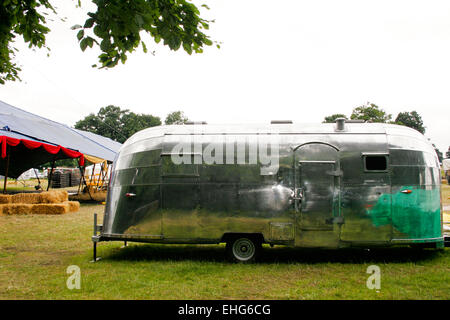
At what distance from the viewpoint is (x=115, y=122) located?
8788cm

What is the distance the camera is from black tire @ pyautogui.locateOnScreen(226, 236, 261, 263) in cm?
714

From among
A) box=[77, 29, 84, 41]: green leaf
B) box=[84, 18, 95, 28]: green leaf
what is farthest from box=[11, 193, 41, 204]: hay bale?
box=[84, 18, 95, 28]: green leaf

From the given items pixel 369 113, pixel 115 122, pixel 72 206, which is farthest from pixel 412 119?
pixel 72 206

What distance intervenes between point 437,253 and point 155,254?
6432 mm

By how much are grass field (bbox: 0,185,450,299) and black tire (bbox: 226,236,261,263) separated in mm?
232

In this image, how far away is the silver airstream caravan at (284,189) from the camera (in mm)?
6855

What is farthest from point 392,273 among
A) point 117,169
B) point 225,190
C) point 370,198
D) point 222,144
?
point 117,169

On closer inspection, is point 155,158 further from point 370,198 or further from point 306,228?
point 370,198

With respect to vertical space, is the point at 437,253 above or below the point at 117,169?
below

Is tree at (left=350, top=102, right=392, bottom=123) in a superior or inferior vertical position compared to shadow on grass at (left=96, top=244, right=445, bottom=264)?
superior

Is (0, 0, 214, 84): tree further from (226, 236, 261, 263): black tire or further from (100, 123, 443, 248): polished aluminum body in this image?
(226, 236, 261, 263): black tire

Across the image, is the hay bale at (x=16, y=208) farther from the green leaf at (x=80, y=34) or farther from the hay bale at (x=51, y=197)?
the green leaf at (x=80, y=34)

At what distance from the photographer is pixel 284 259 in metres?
7.53

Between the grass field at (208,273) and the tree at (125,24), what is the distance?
13.1ft
